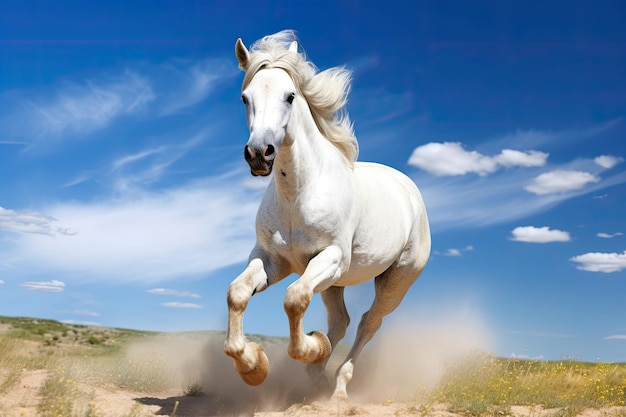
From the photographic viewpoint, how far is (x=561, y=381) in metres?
10.1

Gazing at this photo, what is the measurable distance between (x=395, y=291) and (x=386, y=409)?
1.82 m

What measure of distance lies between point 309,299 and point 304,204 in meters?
1.02

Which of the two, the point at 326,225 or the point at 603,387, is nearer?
the point at 326,225

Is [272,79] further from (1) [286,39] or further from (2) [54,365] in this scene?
(2) [54,365]

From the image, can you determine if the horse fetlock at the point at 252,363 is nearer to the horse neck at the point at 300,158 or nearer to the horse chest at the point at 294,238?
the horse chest at the point at 294,238

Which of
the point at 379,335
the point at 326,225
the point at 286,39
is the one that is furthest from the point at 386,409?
the point at 286,39

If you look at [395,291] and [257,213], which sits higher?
[257,213]

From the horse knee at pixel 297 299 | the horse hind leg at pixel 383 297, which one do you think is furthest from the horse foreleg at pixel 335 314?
the horse knee at pixel 297 299

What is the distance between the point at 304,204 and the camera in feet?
20.7

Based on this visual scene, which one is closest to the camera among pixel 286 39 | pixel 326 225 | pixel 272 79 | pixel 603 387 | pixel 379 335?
pixel 272 79

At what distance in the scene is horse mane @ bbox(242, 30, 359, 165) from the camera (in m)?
6.21

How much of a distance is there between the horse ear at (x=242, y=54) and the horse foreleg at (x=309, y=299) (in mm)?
2098

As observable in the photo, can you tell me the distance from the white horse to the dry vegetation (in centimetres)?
82

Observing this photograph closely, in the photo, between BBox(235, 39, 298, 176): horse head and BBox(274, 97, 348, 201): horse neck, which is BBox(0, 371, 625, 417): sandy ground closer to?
BBox(274, 97, 348, 201): horse neck
